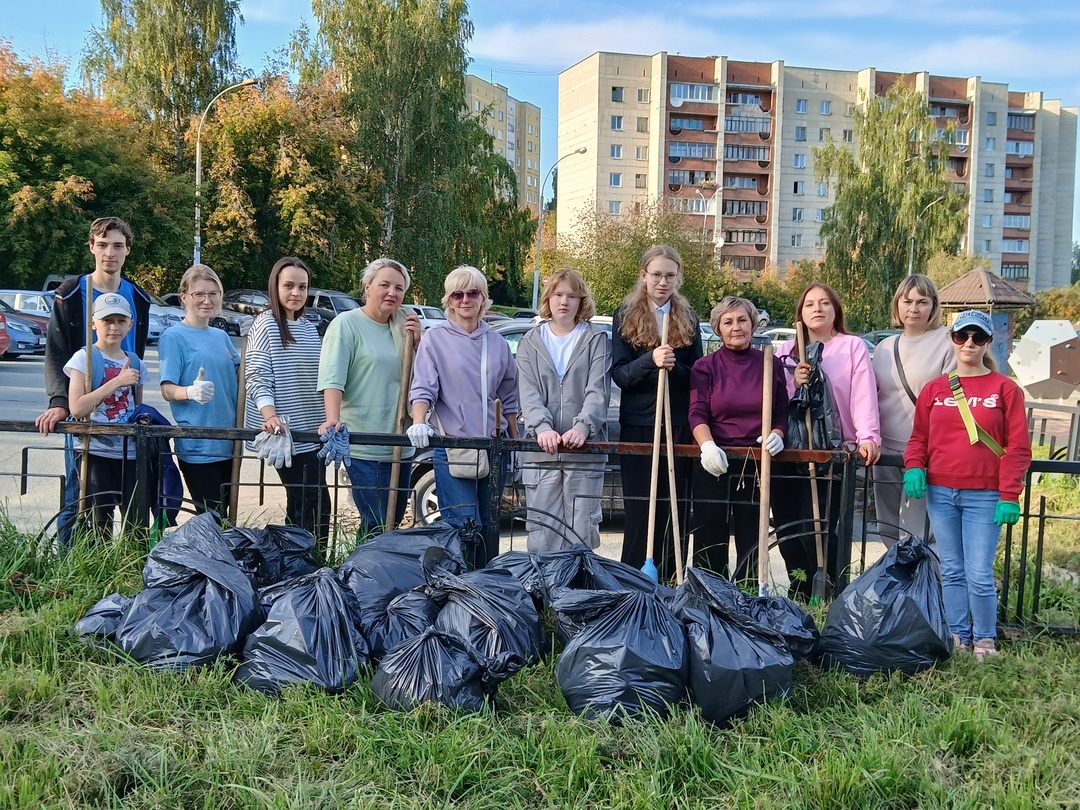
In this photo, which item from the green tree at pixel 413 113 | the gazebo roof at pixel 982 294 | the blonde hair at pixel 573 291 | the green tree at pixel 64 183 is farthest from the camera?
the green tree at pixel 413 113

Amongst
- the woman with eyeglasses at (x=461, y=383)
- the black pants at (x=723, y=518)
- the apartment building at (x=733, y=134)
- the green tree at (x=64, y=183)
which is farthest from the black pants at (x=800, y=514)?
the apartment building at (x=733, y=134)

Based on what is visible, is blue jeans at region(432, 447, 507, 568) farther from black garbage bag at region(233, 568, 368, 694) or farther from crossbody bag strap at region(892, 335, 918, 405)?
crossbody bag strap at region(892, 335, 918, 405)

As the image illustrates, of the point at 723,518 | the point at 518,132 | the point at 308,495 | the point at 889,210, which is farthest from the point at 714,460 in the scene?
the point at 518,132

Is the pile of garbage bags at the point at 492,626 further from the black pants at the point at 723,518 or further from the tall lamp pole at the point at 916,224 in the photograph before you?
the tall lamp pole at the point at 916,224

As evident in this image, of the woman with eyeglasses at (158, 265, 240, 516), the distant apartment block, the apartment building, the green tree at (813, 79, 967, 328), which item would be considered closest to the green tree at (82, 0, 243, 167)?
the green tree at (813, 79, 967, 328)

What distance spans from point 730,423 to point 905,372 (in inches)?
42.5

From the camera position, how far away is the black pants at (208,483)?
4465 millimetres

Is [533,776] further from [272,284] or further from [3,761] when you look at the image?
[272,284]

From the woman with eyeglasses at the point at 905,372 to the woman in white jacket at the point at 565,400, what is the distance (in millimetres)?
1508

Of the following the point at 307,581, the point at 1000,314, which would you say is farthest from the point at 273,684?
the point at 1000,314

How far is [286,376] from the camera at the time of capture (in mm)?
4504

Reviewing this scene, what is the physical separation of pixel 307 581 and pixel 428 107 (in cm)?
2660

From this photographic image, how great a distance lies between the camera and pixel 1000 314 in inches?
599

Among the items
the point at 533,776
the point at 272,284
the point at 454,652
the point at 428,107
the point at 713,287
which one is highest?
the point at 428,107
